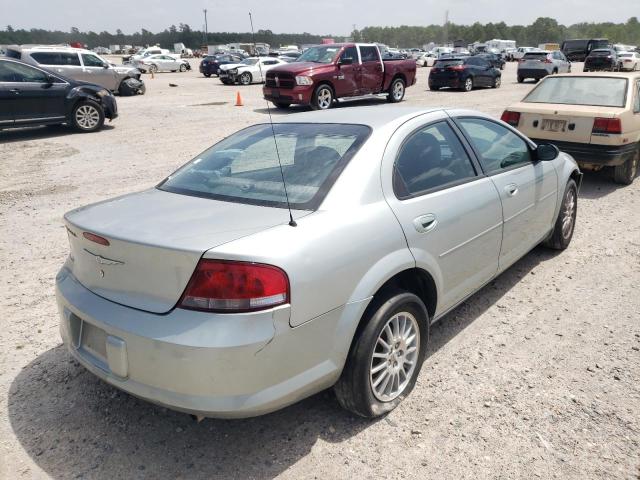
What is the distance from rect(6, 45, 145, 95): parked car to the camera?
57.9 feet

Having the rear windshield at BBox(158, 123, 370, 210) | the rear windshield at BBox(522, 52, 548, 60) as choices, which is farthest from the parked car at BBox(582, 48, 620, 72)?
the rear windshield at BBox(158, 123, 370, 210)

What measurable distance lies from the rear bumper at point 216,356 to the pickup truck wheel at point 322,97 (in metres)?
13.5

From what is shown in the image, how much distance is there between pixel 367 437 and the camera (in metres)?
2.68

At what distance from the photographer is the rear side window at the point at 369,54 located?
655 inches

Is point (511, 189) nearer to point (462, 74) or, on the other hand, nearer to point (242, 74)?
point (462, 74)

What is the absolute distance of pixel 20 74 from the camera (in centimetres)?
1141

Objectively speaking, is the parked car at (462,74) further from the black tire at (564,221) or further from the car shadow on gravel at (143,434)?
the car shadow on gravel at (143,434)

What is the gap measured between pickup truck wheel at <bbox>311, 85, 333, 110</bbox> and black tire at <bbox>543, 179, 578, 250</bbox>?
35.6 feet

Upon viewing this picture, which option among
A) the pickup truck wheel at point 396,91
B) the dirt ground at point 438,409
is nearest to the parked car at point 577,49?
the pickup truck wheel at point 396,91

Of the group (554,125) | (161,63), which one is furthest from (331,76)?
(161,63)

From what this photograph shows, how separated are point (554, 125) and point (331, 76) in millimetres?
9355

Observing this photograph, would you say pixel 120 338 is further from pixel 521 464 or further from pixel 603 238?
pixel 603 238

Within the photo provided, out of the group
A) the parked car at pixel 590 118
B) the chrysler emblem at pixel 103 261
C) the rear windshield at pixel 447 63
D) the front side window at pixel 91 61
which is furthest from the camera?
the rear windshield at pixel 447 63

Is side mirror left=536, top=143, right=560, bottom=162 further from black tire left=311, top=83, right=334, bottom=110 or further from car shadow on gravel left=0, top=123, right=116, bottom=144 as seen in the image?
black tire left=311, top=83, right=334, bottom=110
